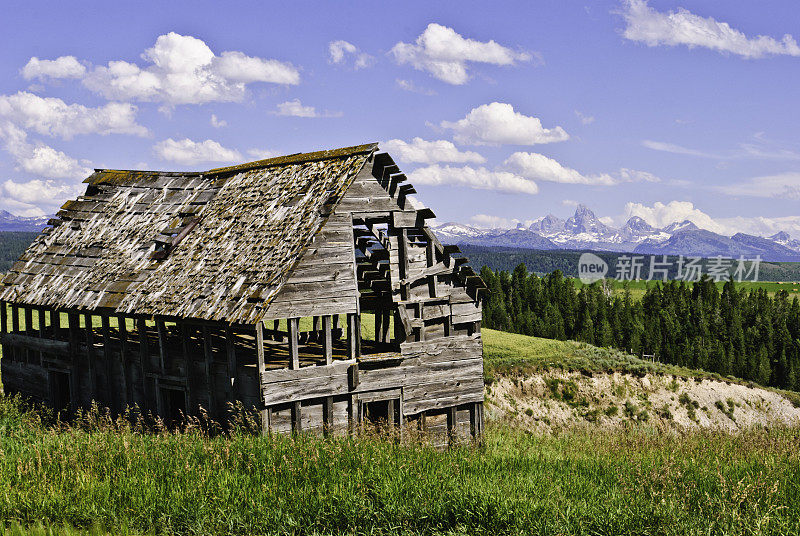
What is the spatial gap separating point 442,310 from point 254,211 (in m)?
5.64

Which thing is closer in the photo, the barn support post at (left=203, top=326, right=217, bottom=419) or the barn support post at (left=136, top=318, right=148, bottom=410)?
the barn support post at (left=203, top=326, right=217, bottom=419)

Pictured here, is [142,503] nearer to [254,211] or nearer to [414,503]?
[414,503]

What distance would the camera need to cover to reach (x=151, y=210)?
2288 cm

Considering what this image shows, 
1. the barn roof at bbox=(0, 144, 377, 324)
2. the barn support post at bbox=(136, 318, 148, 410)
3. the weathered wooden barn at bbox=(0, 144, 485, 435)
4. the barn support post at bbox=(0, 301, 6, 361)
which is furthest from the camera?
the barn support post at bbox=(0, 301, 6, 361)

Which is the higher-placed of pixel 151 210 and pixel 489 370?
pixel 151 210

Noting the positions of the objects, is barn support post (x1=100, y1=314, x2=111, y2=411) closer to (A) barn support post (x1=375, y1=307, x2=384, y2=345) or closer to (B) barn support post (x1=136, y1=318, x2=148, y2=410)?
(B) barn support post (x1=136, y1=318, x2=148, y2=410)

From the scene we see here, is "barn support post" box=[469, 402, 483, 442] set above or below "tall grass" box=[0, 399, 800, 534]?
below

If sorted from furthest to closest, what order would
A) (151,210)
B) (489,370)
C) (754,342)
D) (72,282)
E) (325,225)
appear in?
(754,342), (489,370), (151,210), (72,282), (325,225)

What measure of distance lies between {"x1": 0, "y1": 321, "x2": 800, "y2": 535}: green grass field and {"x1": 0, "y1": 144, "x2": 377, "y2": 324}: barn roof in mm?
5733

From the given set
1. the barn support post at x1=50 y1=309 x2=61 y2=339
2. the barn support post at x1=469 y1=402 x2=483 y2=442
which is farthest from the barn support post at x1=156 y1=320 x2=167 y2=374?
the barn support post at x1=469 y1=402 x2=483 y2=442

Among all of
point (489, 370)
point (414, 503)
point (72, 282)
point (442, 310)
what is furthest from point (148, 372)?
point (489, 370)

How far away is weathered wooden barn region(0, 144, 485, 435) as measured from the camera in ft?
54.2

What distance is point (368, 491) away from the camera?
28.9 feet

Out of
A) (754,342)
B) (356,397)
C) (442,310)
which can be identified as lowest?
(754,342)
